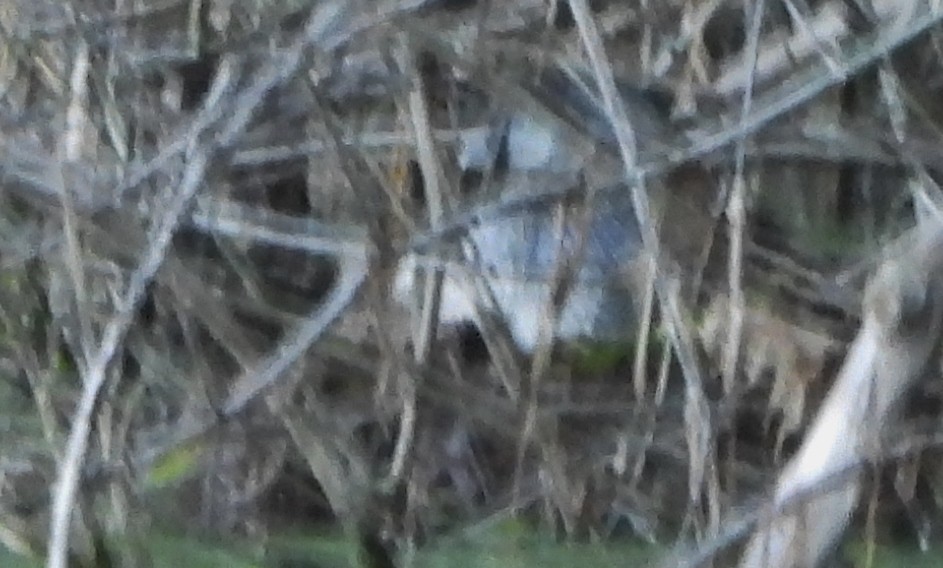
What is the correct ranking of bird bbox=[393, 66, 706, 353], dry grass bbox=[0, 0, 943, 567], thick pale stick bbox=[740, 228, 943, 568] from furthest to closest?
1. bird bbox=[393, 66, 706, 353]
2. dry grass bbox=[0, 0, 943, 567]
3. thick pale stick bbox=[740, 228, 943, 568]

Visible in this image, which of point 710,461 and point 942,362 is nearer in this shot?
point 710,461

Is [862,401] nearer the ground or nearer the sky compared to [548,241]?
nearer the ground

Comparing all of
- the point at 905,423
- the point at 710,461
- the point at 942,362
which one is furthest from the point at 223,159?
the point at 942,362

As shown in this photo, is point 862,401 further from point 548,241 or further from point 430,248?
point 548,241

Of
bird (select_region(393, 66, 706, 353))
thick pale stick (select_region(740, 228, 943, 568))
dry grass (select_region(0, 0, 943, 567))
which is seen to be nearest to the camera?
thick pale stick (select_region(740, 228, 943, 568))

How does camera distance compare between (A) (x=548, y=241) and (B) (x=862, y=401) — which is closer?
(B) (x=862, y=401)

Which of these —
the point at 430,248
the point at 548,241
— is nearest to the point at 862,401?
the point at 430,248

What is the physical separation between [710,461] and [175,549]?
0.63 meters

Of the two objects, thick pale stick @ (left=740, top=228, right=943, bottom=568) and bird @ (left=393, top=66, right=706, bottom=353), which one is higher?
bird @ (left=393, top=66, right=706, bottom=353)

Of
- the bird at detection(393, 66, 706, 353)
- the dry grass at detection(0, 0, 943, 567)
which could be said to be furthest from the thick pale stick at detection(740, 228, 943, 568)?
the bird at detection(393, 66, 706, 353)

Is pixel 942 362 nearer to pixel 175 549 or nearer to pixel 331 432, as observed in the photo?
pixel 331 432

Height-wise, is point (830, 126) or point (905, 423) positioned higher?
point (830, 126)

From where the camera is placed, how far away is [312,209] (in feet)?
5.65

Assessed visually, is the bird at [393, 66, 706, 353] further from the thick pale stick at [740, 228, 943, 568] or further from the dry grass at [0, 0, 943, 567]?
the thick pale stick at [740, 228, 943, 568]
